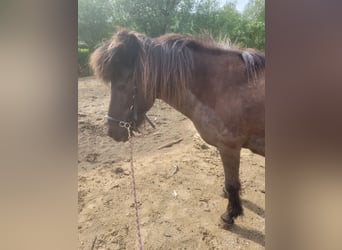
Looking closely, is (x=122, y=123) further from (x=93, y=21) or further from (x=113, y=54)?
(x=93, y=21)

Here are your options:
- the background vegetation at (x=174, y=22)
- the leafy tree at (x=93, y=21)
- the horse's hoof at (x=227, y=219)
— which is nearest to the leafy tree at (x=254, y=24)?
the background vegetation at (x=174, y=22)

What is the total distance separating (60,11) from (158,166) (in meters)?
0.74

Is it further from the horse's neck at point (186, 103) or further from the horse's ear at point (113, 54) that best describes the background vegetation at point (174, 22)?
the horse's neck at point (186, 103)

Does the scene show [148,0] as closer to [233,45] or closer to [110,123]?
[233,45]

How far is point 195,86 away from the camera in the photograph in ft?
4.47

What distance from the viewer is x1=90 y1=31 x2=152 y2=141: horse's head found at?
131 centimetres

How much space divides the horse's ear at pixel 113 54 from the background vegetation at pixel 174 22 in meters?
0.03

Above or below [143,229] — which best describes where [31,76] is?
above

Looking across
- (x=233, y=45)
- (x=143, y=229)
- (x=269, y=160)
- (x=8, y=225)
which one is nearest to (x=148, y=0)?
(x=233, y=45)

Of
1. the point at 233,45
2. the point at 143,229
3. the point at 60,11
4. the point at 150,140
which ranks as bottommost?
the point at 143,229

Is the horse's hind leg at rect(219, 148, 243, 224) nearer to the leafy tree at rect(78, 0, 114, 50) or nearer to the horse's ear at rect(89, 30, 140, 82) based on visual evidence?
the horse's ear at rect(89, 30, 140, 82)

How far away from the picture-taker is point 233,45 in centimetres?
133

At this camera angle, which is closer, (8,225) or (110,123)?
(8,225)

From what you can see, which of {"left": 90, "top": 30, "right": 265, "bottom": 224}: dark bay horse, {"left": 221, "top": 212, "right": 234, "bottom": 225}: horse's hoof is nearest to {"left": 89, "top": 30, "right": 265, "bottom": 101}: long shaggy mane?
{"left": 90, "top": 30, "right": 265, "bottom": 224}: dark bay horse
